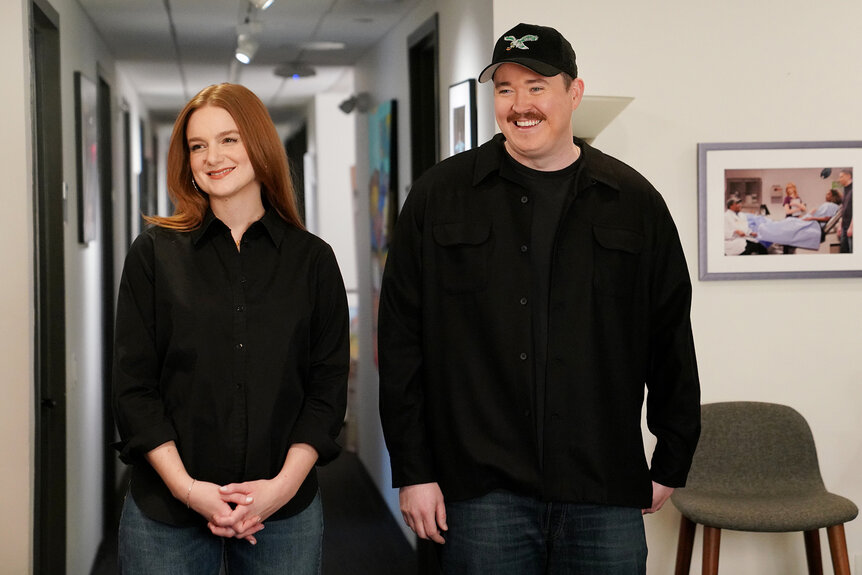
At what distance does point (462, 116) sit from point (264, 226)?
1.88 metres

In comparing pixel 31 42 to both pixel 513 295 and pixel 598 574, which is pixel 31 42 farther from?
pixel 598 574

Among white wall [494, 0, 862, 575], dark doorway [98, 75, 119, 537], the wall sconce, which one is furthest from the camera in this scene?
the wall sconce

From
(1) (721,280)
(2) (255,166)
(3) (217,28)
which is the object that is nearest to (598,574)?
(2) (255,166)

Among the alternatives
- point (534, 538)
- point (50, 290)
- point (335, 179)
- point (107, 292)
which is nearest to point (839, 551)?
point (534, 538)

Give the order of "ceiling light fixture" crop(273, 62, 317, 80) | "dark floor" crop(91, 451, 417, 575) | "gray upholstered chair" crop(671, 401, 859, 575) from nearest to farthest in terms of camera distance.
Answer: "gray upholstered chair" crop(671, 401, 859, 575) → "dark floor" crop(91, 451, 417, 575) → "ceiling light fixture" crop(273, 62, 317, 80)

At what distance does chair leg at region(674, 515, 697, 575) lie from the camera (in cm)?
329

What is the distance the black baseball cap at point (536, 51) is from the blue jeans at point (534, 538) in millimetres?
836

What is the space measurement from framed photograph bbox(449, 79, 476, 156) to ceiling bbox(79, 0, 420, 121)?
38.8 inches

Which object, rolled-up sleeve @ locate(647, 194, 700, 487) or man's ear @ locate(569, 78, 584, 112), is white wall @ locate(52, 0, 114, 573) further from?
rolled-up sleeve @ locate(647, 194, 700, 487)

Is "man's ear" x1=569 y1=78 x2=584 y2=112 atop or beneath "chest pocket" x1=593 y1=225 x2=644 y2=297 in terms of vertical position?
atop

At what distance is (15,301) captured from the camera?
319 centimetres

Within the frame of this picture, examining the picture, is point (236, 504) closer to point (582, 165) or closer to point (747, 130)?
point (582, 165)

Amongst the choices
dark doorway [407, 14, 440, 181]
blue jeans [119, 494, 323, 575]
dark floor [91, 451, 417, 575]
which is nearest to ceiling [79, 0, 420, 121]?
dark doorway [407, 14, 440, 181]

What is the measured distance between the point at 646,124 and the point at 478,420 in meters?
1.74
